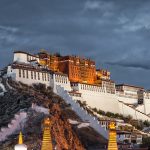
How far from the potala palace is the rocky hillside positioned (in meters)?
2.13

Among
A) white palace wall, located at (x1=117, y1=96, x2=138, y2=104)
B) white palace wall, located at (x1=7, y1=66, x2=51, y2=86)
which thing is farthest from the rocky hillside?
white palace wall, located at (x1=117, y1=96, x2=138, y2=104)

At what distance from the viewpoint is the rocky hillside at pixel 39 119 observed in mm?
61094

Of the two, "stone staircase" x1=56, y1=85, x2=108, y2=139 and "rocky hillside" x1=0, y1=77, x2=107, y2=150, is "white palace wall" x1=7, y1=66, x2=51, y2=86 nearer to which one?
"rocky hillside" x1=0, y1=77, x2=107, y2=150

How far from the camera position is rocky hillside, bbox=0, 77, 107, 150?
61094 mm

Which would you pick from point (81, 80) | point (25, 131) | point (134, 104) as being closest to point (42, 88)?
point (81, 80)

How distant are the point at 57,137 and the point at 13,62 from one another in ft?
92.5

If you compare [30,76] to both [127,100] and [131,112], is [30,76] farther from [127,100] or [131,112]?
[127,100]

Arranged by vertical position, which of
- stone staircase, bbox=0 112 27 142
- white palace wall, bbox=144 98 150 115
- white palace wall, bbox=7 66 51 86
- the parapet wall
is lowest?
stone staircase, bbox=0 112 27 142

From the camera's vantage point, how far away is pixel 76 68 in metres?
100

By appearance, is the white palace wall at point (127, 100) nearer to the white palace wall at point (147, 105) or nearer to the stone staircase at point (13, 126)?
the white palace wall at point (147, 105)

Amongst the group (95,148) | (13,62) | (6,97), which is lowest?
(95,148)

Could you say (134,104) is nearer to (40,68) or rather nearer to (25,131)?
(40,68)

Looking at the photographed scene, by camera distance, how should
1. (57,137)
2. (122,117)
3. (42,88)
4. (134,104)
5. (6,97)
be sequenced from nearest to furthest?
(57,137)
(6,97)
(42,88)
(122,117)
(134,104)

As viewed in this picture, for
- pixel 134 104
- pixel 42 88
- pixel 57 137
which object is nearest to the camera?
pixel 57 137
